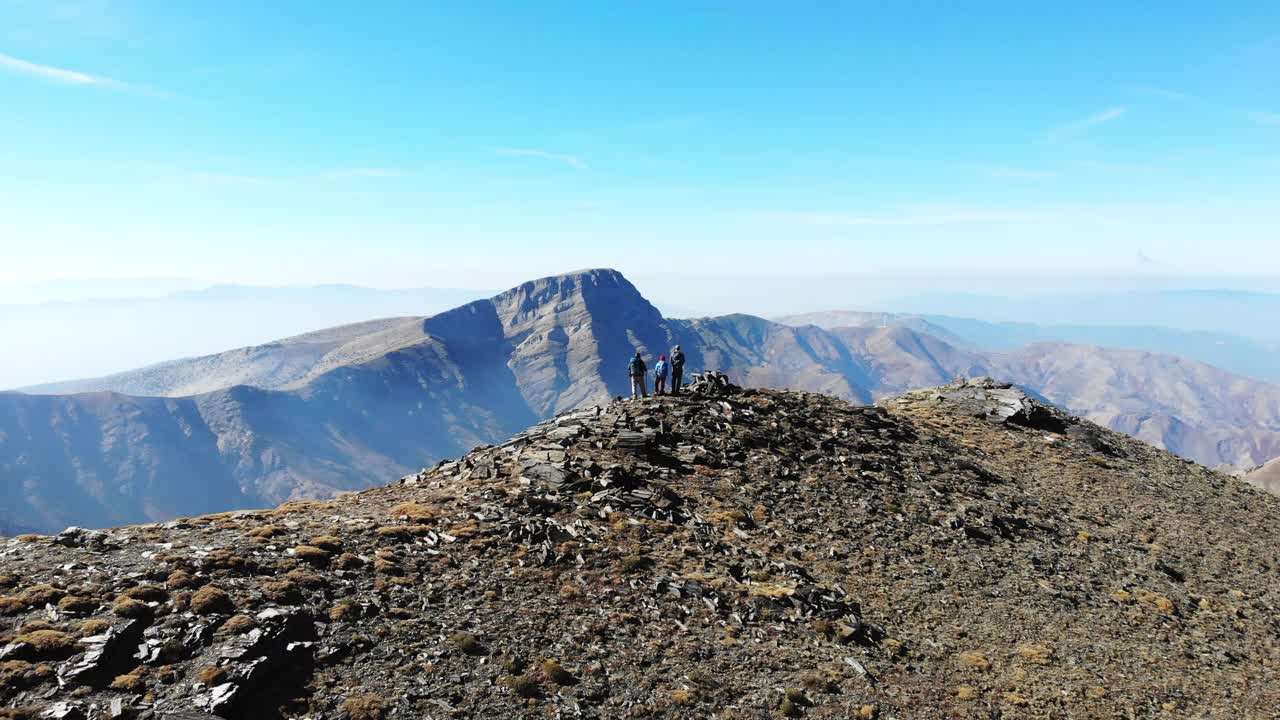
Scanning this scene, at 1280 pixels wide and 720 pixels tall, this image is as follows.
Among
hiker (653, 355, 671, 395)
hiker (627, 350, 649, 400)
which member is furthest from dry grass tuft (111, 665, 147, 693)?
hiker (653, 355, 671, 395)

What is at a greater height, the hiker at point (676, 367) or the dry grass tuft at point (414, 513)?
the hiker at point (676, 367)

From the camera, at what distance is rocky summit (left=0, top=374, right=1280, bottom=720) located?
1941 cm

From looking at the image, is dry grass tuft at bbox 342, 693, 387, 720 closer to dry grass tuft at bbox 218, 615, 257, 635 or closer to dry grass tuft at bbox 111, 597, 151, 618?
dry grass tuft at bbox 218, 615, 257, 635

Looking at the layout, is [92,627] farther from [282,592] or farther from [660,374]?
[660,374]

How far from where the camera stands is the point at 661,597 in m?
26.2

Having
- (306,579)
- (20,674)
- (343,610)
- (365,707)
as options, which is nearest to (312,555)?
(306,579)

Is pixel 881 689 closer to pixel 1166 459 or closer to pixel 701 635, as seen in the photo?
pixel 701 635

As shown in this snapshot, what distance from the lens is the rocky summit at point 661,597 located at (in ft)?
63.7

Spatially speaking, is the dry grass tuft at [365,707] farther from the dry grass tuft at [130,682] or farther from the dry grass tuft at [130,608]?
the dry grass tuft at [130,608]

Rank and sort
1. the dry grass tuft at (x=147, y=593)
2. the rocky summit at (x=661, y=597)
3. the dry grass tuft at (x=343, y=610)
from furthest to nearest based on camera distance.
Result: 1. the dry grass tuft at (x=343, y=610)
2. the dry grass tuft at (x=147, y=593)
3. the rocky summit at (x=661, y=597)

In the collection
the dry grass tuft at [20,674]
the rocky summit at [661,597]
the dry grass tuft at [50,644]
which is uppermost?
the dry grass tuft at [50,644]

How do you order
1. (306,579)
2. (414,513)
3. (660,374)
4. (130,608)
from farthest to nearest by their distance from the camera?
1. (660,374)
2. (414,513)
3. (306,579)
4. (130,608)

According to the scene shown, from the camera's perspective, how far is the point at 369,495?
120ft

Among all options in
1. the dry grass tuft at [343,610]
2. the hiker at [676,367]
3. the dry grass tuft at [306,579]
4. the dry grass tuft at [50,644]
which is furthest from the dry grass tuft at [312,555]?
the hiker at [676,367]
